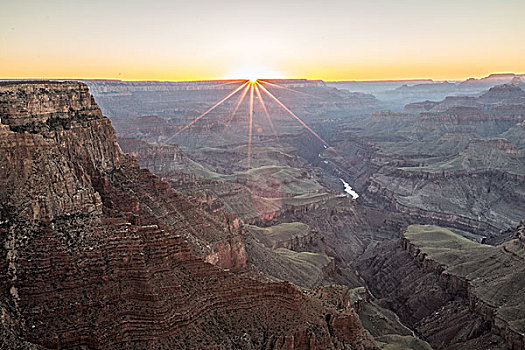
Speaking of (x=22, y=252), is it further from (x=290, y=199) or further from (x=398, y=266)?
(x=290, y=199)

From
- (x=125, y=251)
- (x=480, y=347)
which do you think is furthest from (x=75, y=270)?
(x=480, y=347)

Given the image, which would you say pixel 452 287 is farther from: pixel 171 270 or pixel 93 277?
pixel 93 277

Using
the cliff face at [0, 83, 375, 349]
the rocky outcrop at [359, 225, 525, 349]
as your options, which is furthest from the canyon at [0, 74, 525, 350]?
the rocky outcrop at [359, 225, 525, 349]

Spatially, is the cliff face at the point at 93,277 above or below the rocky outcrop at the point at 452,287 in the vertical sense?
above

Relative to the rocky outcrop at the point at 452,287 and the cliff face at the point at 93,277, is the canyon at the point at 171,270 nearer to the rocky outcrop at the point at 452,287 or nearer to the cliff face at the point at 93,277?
the cliff face at the point at 93,277

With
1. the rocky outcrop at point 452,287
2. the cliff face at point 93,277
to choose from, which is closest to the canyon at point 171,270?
the cliff face at point 93,277

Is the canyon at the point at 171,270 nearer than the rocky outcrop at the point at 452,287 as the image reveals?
Yes

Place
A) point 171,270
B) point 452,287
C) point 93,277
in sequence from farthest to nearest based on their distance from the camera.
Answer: point 452,287 → point 171,270 → point 93,277

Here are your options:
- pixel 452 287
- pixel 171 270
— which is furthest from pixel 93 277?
pixel 452 287
